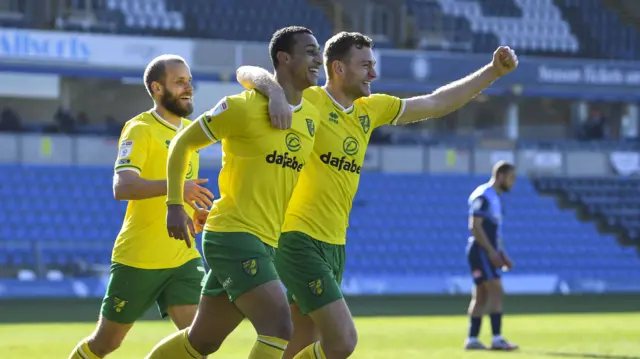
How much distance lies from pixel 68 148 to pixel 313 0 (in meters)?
9.78

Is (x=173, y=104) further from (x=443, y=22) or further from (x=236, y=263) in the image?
(x=443, y=22)

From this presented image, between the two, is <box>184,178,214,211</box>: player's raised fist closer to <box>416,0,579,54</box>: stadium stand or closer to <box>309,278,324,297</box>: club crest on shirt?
<box>309,278,324,297</box>: club crest on shirt

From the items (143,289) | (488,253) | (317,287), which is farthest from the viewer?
(488,253)

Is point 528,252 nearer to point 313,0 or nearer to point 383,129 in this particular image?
point 383,129

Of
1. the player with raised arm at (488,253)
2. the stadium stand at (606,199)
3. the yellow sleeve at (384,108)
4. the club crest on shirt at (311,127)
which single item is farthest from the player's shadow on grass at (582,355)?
the stadium stand at (606,199)

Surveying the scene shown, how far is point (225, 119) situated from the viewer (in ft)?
21.3

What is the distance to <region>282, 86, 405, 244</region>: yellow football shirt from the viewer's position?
7285mm

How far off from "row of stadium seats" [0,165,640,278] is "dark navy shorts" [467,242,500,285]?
1161 centimetres

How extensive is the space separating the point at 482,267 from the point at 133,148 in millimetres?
6874

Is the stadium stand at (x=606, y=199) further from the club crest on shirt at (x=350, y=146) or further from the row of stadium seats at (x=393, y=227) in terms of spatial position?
the club crest on shirt at (x=350, y=146)

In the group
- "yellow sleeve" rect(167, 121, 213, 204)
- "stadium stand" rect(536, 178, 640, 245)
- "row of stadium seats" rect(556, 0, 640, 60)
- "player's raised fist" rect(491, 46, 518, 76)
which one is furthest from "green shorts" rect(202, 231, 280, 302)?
"row of stadium seats" rect(556, 0, 640, 60)

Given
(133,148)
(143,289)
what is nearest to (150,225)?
(143,289)

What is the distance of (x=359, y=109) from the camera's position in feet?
24.9

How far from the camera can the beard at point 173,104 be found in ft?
25.1
